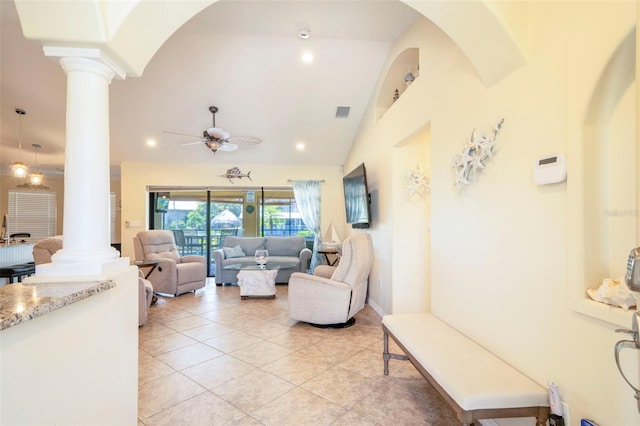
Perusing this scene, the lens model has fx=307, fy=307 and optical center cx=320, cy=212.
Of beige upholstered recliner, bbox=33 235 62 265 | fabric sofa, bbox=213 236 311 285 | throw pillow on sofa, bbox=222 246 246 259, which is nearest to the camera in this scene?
beige upholstered recliner, bbox=33 235 62 265

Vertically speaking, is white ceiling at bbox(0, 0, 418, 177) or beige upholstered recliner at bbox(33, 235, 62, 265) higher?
white ceiling at bbox(0, 0, 418, 177)

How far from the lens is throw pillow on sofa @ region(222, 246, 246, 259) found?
5953mm

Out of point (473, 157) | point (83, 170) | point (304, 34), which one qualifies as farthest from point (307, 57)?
point (83, 170)

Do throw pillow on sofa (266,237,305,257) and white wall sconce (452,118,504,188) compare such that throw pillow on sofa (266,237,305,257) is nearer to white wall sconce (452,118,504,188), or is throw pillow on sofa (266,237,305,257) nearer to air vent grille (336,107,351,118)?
air vent grille (336,107,351,118)

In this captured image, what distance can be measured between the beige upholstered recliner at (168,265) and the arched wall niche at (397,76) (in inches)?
152

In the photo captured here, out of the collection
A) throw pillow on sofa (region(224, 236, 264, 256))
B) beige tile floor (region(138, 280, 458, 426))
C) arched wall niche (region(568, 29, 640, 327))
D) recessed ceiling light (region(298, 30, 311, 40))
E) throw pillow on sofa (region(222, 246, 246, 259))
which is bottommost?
beige tile floor (region(138, 280, 458, 426))

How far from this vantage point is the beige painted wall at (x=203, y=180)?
6.29 m

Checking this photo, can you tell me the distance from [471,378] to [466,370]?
82 mm

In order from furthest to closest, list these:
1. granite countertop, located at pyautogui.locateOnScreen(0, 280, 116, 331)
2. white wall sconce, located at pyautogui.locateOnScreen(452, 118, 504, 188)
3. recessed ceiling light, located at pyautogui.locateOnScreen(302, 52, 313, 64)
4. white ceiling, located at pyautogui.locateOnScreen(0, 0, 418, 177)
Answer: recessed ceiling light, located at pyautogui.locateOnScreen(302, 52, 313, 64) < white ceiling, located at pyautogui.locateOnScreen(0, 0, 418, 177) < white wall sconce, located at pyautogui.locateOnScreen(452, 118, 504, 188) < granite countertop, located at pyautogui.locateOnScreen(0, 280, 116, 331)

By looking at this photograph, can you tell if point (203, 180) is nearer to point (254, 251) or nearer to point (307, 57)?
point (254, 251)

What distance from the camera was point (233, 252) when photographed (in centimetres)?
605

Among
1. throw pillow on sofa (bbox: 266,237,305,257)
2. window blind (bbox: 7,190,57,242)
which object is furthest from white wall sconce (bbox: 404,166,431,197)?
window blind (bbox: 7,190,57,242)

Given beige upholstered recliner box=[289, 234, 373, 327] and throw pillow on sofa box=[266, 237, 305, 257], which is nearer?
beige upholstered recliner box=[289, 234, 373, 327]

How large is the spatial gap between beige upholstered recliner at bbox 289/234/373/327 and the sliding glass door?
3.47 meters
